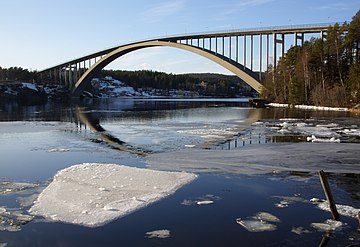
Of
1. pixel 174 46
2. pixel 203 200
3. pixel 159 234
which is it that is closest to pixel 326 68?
pixel 174 46

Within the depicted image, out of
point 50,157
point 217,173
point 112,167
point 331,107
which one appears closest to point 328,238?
point 217,173

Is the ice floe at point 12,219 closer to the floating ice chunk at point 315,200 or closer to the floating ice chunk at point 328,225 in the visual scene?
the floating ice chunk at point 328,225

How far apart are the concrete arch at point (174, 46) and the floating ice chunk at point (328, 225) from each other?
52017 mm

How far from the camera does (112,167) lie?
10570mm

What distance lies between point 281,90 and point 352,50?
11675 millimetres

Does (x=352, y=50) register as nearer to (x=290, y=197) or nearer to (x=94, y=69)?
(x=290, y=197)

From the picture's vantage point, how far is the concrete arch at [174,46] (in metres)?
57.6

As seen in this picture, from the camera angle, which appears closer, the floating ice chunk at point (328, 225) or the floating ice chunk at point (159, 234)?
the floating ice chunk at point (159, 234)

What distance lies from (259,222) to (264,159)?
5877 mm

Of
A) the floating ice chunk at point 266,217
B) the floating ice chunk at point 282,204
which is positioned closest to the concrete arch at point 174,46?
the floating ice chunk at point 282,204

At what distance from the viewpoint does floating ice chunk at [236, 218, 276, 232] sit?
245 inches

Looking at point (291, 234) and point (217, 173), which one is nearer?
point (291, 234)

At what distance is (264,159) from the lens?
40.1 ft

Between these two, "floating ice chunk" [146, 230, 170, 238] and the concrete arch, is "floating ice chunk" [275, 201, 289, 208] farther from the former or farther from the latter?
the concrete arch
